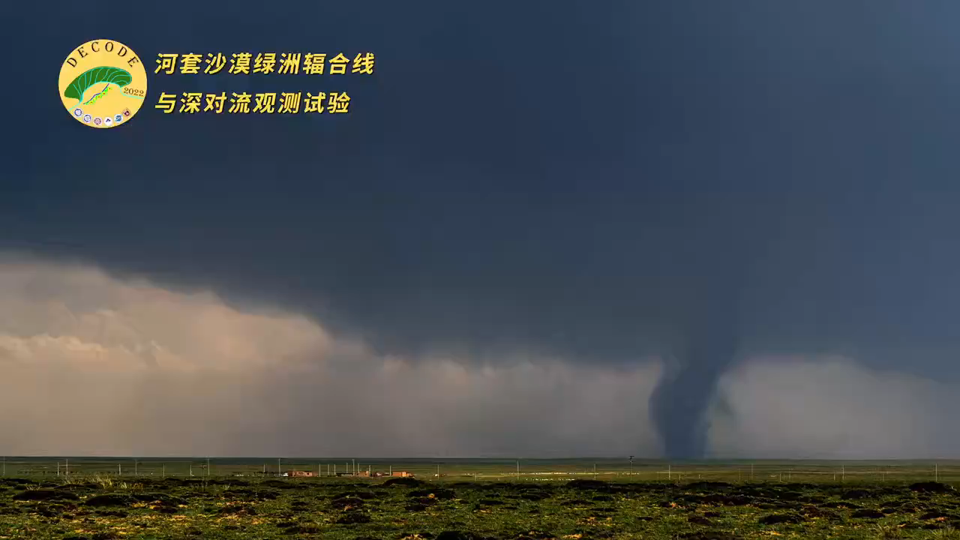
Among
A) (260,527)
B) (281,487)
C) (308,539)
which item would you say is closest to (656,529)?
(308,539)

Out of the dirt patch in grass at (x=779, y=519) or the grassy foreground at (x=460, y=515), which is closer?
the grassy foreground at (x=460, y=515)

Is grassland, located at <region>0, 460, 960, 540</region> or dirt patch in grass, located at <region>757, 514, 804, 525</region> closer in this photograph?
grassland, located at <region>0, 460, 960, 540</region>

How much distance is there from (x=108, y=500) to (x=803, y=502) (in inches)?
2057

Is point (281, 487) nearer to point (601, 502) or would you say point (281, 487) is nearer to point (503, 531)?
point (601, 502)

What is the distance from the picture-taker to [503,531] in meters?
46.3

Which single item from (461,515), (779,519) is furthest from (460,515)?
(779,519)

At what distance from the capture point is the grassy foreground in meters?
45.3

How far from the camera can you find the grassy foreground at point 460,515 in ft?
149

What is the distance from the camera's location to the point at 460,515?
2188 inches

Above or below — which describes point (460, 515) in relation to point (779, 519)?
below

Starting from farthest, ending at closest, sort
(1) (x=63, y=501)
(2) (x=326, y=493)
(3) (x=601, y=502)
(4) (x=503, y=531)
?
(2) (x=326, y=493) → (3) (x=601, y=502) → (1) (x=63, y=501) → (4) (x=503, y=531)

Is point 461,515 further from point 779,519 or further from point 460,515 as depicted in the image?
point 779,519

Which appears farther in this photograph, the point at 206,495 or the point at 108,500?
the point at 206,495

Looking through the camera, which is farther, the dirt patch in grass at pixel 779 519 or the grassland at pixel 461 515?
the dirt patch in grass at pixel 779 519
